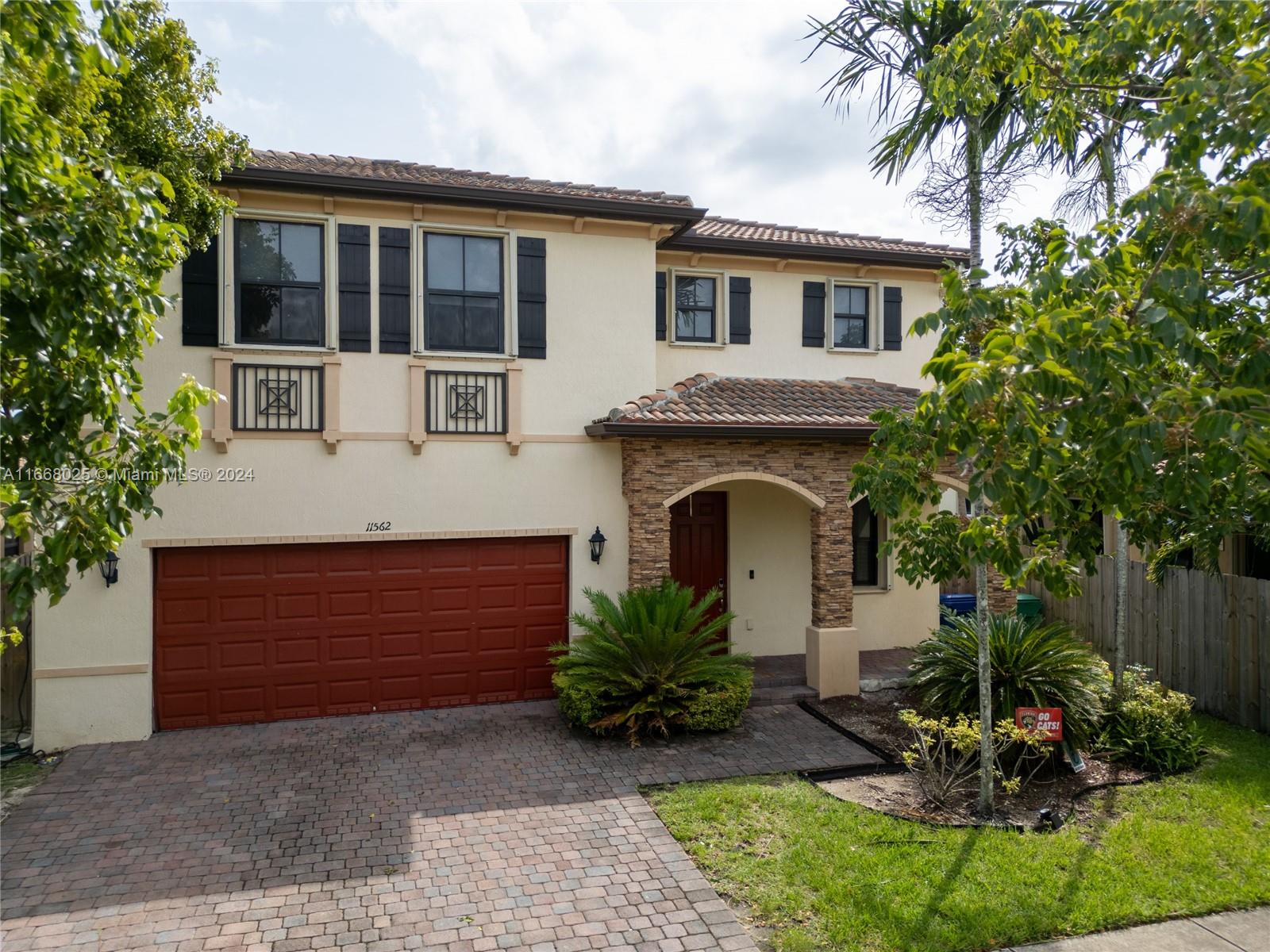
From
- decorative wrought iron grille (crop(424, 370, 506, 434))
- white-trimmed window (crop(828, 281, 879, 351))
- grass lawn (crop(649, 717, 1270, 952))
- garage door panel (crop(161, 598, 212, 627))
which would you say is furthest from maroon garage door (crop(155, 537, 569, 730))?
white-trimmed window (crop(828, 281, 879, 351))

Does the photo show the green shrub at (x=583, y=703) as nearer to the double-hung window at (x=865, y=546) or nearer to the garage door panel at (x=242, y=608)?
the garage door panel at (x=242, y=608)

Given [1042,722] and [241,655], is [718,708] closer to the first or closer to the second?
[1042,722]

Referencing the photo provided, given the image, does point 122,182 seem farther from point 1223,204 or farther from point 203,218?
point 1223,204

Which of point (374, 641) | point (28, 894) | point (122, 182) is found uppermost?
point (122, 182)

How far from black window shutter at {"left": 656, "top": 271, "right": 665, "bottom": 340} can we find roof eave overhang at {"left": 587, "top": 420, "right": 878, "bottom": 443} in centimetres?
280

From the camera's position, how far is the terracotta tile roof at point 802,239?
13.2 metres

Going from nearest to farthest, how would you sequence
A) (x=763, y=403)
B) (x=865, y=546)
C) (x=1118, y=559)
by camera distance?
(x=1118, y=559) < (x=763, y=403) < (x=865, y=546)

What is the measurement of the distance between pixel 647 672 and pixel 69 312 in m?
7.22

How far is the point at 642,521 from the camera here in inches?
439

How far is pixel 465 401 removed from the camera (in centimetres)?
1095

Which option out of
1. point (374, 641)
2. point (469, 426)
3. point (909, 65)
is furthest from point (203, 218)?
point (909, 65)

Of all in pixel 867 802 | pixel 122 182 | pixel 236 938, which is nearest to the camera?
pixel 122 182

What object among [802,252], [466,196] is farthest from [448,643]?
[802,252]

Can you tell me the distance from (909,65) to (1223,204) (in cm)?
791
